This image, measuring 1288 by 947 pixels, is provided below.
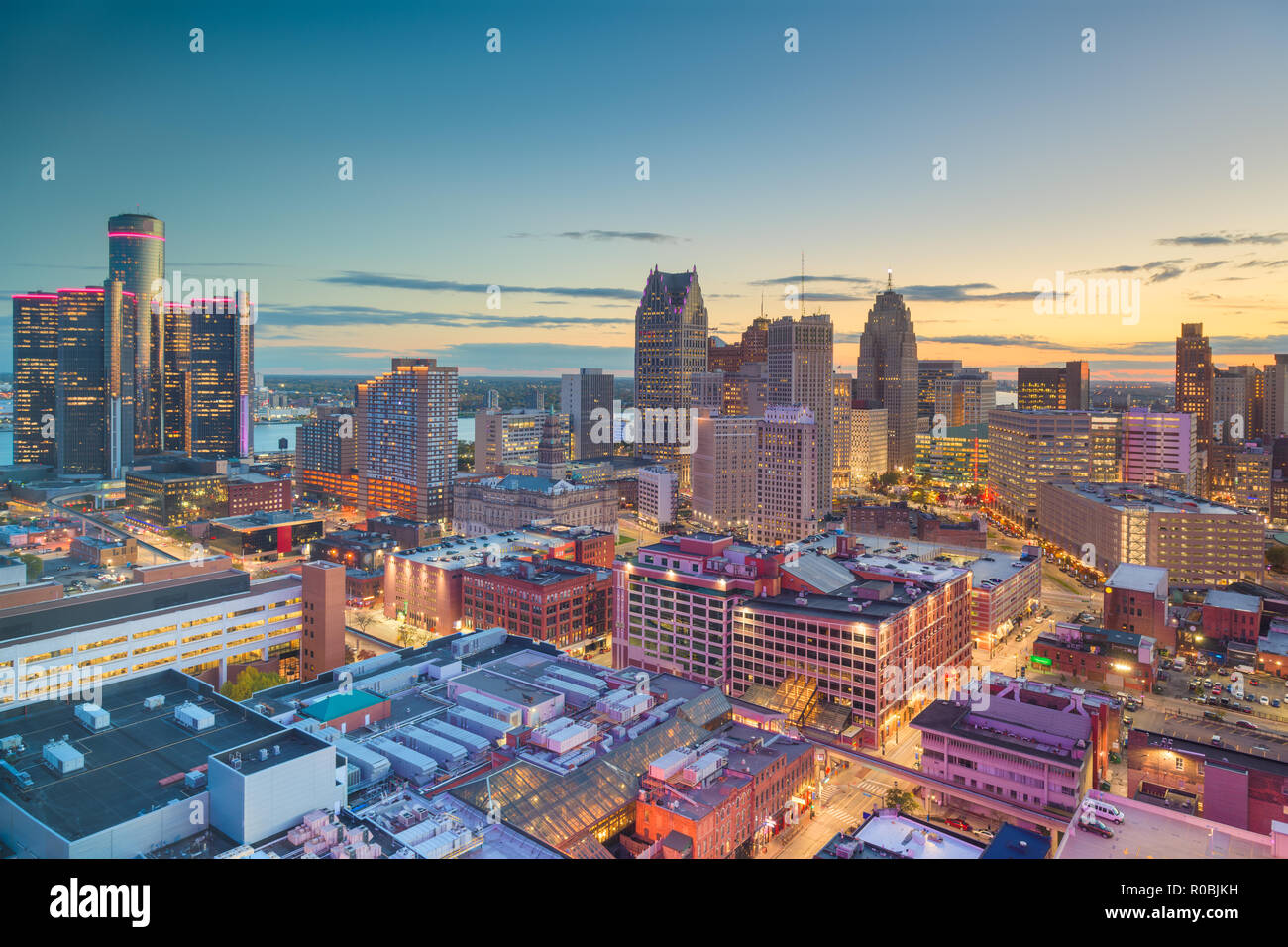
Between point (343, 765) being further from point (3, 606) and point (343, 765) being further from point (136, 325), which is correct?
point (136, 325)

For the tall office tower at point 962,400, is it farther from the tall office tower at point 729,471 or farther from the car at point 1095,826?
the car at point 1095,826

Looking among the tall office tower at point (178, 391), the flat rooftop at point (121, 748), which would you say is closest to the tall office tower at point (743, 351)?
the tall office tower at point (178, 391)

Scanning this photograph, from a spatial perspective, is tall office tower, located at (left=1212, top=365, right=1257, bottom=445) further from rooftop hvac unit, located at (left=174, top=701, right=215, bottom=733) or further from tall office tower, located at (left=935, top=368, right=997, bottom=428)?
rooftop hvac unit, located at (left=174, top=701, right=215, bottom=733)

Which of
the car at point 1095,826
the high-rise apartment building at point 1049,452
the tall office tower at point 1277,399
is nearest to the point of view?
the car at point 1095,826

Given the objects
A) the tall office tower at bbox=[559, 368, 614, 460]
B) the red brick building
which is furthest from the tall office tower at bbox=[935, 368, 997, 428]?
the red brick building

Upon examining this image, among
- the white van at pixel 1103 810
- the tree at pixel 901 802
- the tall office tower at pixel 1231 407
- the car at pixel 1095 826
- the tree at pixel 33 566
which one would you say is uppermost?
the tall office tower at pixel 1231 407

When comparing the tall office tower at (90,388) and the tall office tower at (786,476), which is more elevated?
the tall office tower at (90,388)

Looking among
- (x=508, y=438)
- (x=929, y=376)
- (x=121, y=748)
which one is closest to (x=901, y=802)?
(x=121, y=748)
